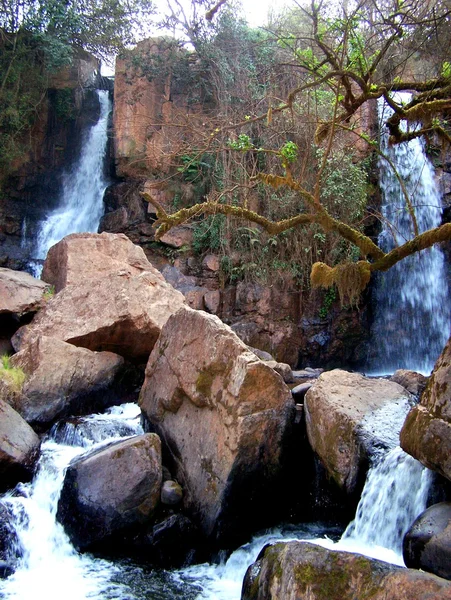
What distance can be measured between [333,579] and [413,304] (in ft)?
34.2

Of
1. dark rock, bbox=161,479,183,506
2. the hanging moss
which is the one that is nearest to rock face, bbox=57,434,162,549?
dark rock, bbox=161,479,183,506

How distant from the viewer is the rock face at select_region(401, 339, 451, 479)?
411 cm

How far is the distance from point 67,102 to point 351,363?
34.7 ft

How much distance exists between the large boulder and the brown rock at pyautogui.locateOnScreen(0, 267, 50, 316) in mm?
1106

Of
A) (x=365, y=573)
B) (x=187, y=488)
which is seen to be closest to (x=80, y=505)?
(x=187, y=488)

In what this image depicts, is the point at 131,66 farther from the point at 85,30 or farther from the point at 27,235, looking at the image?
the point at 27,235

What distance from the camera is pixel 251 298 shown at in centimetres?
1310

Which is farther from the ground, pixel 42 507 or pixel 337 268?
pixel 337 268

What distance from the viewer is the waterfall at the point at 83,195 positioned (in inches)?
591

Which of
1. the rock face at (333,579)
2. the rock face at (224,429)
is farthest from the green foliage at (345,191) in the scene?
the rock face at (333,579)

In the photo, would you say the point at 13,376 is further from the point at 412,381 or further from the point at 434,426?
the point at 412,381

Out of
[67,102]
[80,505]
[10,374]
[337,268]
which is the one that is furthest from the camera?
[67,102]

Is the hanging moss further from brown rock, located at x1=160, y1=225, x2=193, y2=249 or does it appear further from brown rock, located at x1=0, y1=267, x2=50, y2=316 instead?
brown rock, located at x1=160, y1=225, x2=193, y2=249

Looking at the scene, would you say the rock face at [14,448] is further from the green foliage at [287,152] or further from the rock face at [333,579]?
the green foliage at [287,152]
